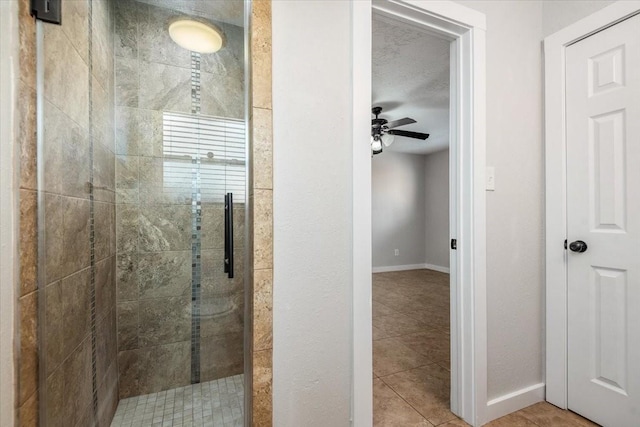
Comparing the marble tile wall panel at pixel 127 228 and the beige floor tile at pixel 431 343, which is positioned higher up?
the marble tile wall panel at pixel 127 228

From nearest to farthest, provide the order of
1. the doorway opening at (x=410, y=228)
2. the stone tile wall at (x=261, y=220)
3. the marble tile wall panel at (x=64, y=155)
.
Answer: the marble tile wall panel at (x=64, y=155) → the stone tile wall at (x=261, y=220) → the doorway opening at (x=410, y=228)

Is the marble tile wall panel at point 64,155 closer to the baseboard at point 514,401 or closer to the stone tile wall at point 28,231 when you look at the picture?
the stone tile wall at point 28,231

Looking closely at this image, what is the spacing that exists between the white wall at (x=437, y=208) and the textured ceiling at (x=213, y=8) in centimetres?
528

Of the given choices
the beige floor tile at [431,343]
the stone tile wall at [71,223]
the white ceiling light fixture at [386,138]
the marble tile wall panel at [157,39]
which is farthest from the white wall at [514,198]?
the white ceiling light fixture at [386,138]

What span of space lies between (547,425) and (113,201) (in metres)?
2.53

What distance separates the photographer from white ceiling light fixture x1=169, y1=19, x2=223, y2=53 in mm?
1527

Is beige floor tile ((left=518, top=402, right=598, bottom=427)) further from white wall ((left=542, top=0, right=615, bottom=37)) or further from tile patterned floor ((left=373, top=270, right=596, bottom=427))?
white wall ((left=542, top=0, right=615, bottom=37))

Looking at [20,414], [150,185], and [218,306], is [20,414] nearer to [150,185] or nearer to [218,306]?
[218,306]

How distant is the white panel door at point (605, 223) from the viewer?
1353mm

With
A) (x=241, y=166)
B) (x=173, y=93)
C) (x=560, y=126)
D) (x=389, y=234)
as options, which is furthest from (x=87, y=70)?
(x=389, y=234)

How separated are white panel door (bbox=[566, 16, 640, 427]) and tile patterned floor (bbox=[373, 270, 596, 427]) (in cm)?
24

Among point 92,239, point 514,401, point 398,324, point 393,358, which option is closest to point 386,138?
point 398,324

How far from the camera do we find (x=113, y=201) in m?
1.48

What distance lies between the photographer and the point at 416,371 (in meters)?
2.04
